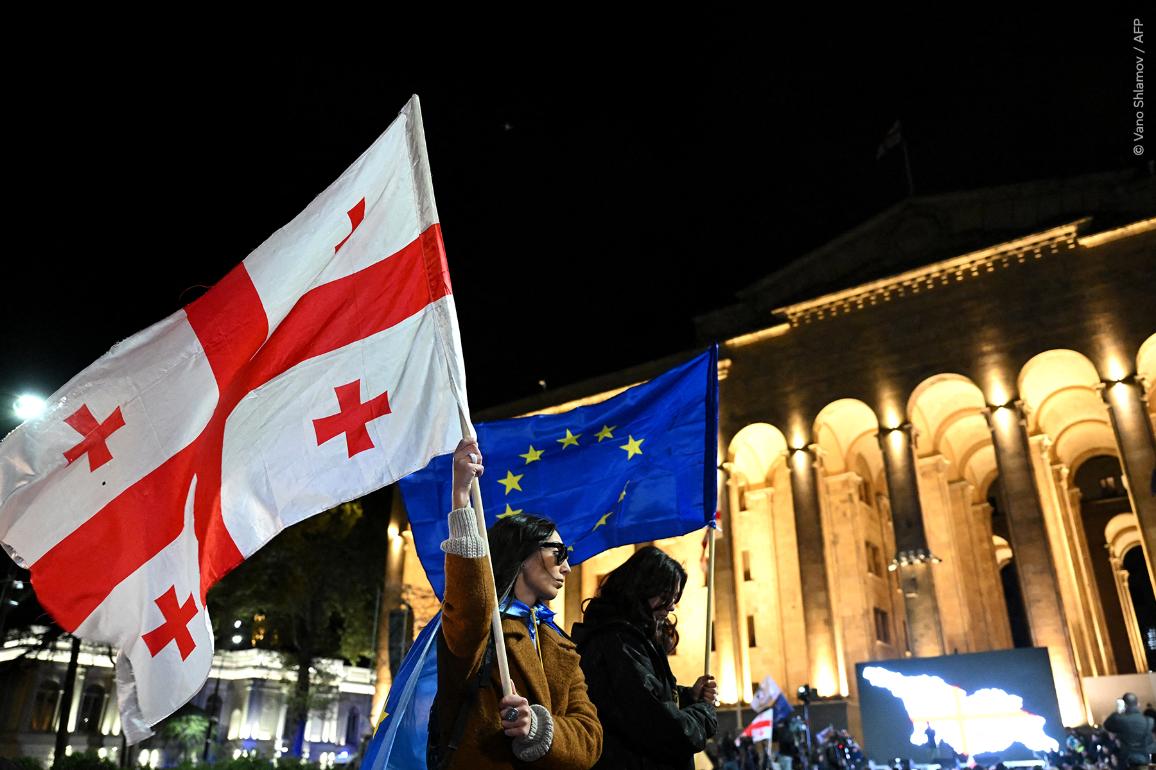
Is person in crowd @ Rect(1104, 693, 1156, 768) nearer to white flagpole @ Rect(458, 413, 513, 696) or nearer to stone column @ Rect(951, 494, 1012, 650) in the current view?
white flagpole @ Rect(458, 413, 513, 696)

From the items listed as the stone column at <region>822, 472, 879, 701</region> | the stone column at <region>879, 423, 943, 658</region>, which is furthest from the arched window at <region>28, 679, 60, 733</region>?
the stone column at <region>879, 423, 943, 658</region>

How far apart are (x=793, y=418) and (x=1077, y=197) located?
1042 centimetres

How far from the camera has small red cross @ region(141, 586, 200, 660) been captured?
10.6ft

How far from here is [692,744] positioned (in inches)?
132

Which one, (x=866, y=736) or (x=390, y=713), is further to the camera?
(x=866, y=736)

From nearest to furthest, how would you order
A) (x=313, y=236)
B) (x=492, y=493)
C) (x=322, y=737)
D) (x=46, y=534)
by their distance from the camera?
(x=46, y=534)
(x=313, y=236)
(x=492, y=493)
(x=322, y=737)

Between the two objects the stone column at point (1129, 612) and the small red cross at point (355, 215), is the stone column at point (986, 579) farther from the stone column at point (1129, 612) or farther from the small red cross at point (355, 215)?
the small red cross at point (355, 215)

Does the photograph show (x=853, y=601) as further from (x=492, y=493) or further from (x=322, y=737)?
(x=322, y=737)

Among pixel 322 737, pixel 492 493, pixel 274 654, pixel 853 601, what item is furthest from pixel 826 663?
pixel 322 737

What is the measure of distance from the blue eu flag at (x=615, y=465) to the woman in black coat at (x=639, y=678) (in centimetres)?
139

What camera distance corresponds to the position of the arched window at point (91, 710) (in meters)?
41.7

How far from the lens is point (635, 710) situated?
3.33m

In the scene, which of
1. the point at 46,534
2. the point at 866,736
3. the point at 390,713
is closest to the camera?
the point at 390,713

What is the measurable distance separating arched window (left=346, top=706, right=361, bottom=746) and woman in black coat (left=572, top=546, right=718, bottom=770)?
5307 centimetres
